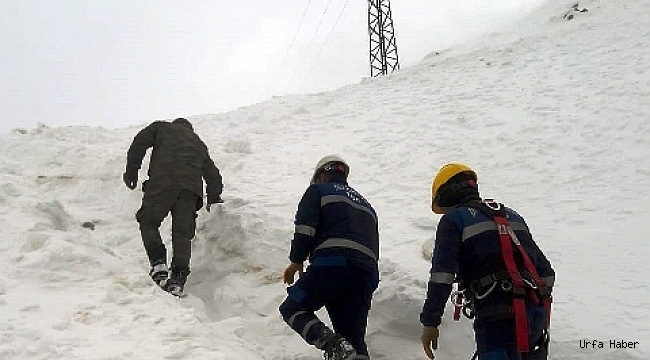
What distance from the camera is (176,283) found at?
4895mm

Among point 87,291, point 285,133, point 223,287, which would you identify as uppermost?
point 285,133

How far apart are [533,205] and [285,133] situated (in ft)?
18.4

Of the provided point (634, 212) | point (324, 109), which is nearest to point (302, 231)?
point (634, 212)

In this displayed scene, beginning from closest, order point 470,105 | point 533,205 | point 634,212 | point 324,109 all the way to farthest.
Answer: point 634,212, point 533,205, point 470,105, point 324,109

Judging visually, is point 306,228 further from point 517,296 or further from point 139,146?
point 139,146

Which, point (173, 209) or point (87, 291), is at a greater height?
point (173, 209)

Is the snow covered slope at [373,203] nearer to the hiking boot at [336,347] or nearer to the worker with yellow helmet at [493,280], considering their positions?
the hiking boot at [336,347]

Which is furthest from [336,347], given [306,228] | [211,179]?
[211,179]

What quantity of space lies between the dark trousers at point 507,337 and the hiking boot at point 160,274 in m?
2.80

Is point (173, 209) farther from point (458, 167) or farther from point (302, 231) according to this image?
point (458, 167)

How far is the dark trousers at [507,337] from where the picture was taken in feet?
10.3

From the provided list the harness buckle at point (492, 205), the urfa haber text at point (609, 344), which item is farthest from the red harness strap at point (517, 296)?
the urfa haber text at point (609, 344)

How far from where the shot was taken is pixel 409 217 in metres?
6.74

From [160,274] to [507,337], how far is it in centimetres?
306
